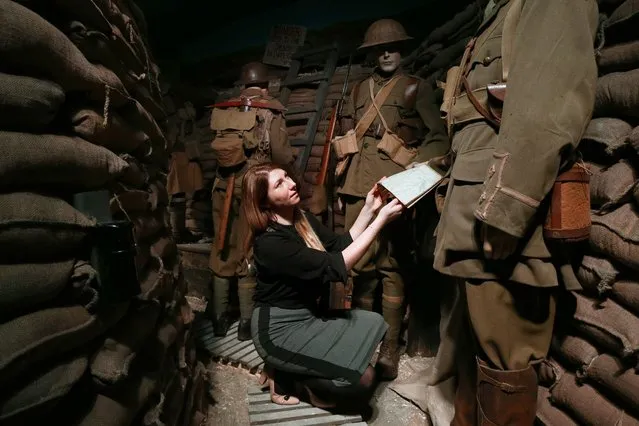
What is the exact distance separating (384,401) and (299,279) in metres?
1.05

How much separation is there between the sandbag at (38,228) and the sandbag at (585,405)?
5.92 ft

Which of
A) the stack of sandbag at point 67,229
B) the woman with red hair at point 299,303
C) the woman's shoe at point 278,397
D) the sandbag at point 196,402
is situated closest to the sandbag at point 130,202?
the stack of sandbag at point 67,229

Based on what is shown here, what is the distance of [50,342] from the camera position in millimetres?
891

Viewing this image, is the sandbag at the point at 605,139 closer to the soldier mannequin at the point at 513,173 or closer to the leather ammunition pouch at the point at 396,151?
the soldier mannequin at the point at 513,173

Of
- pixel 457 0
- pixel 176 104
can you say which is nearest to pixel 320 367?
pixel 457 0

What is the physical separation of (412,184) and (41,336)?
158cm

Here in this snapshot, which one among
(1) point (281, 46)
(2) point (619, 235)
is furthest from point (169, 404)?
(1) point (281, 46)

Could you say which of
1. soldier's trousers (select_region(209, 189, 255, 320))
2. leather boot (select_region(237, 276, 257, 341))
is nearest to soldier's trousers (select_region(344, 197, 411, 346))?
leather boot (select_region(237, 276, 257, 341))

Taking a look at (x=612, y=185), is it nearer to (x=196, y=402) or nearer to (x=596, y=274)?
(x=596, y=274)

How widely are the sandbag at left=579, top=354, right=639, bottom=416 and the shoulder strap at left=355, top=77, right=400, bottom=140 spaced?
195 cm

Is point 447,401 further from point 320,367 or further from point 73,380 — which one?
point 73,380

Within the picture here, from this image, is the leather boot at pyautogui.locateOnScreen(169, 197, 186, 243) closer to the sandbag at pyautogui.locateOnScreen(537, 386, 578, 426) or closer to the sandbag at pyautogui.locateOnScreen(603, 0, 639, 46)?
the sandbag at pyautogui.locateOnScreen(537, 386, 578, 426)

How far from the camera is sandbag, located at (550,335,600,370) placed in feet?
4.72

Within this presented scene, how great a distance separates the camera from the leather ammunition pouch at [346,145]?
2922 millimetres
